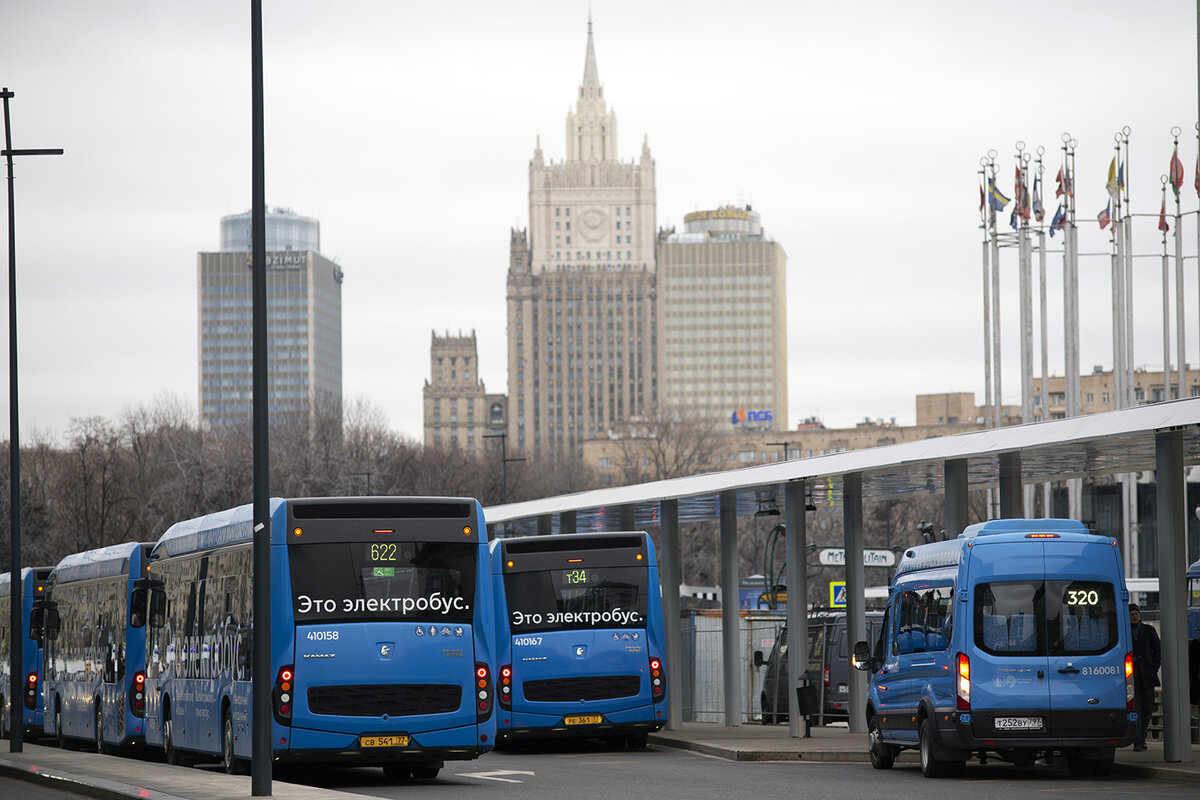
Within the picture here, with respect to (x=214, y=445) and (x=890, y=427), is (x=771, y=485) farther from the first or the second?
(x=890, y=427)

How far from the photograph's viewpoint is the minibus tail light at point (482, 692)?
18078mm

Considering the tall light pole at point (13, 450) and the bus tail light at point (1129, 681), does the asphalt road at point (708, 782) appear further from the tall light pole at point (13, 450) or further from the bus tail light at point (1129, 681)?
the tall light pole at point (13, 450)

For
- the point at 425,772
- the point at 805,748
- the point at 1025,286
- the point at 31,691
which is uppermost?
the point at 1025,286

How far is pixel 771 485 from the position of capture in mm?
25906

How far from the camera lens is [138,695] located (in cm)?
2506

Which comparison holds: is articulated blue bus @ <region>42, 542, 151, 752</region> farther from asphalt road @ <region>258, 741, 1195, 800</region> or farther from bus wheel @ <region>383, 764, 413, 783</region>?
bus wheel @ <region>383, 764, 413, 783</region>

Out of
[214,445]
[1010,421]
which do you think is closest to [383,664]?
[214,445]

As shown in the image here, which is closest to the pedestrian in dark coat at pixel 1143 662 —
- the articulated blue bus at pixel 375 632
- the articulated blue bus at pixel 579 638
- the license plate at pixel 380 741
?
the articulated blue bus at pixel 579 638

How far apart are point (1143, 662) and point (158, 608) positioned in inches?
488

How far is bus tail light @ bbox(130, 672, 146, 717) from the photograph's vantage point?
24.9 meters

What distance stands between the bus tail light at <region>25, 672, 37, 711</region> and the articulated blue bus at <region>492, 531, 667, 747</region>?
43.7 feet

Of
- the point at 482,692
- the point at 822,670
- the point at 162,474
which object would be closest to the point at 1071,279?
the point at 822,670

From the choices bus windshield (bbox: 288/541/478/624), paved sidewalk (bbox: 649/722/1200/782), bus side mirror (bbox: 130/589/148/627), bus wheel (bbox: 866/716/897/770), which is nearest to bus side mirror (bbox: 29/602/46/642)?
bus side mirror (bbox: 130/589/148/627)

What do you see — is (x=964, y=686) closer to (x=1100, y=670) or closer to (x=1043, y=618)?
(x=1043, y=618)
